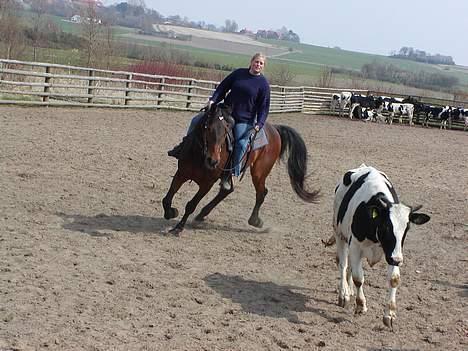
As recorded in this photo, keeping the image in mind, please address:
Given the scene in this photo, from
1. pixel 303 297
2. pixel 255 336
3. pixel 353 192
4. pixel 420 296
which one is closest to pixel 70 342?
pixel 255 336

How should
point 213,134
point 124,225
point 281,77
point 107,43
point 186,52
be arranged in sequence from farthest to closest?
point 186,52
point 281,77
point 107,43
point 124,225
point 213,134

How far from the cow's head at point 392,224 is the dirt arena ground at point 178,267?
0.68 metres

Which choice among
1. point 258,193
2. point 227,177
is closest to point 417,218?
point 227,177

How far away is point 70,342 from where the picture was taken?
4.34 m

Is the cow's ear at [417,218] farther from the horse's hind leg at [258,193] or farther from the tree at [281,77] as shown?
the tree at [281,77]

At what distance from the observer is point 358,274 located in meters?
5.51

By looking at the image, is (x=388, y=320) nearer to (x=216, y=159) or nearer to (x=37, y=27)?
(x=216, y=159)

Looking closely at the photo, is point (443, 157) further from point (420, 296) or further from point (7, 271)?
point (7, 271)

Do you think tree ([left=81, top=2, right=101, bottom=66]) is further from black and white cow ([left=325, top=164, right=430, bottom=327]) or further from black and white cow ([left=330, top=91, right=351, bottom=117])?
black and white cow ([left=325, top=164, right=430, bottom=327])

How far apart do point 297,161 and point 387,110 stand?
22.7 m

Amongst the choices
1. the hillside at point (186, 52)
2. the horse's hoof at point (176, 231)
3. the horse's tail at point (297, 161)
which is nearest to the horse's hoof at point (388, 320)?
the horse's hoof at point (176, 231)

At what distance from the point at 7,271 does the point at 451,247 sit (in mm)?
5656

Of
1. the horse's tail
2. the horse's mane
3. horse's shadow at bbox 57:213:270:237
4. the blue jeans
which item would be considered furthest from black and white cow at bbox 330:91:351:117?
the horse's mane

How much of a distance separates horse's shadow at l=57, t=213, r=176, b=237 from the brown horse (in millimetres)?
292
